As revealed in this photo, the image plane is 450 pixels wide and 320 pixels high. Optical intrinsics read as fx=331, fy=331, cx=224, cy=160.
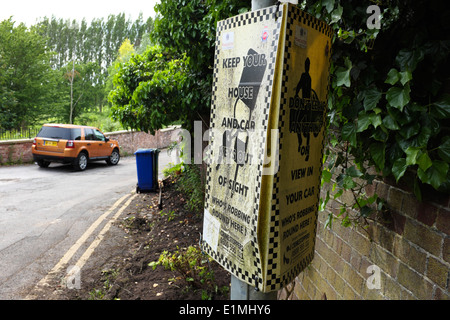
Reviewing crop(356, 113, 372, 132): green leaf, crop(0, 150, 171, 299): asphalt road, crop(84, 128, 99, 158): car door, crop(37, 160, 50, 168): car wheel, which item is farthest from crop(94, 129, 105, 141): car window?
crop(356, 113, 372, 132): green leaf

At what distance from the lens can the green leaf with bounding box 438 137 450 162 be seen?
1388mm

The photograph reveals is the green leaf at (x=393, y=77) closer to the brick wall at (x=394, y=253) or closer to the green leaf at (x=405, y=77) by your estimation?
the green leaf at (x=405, y=77)

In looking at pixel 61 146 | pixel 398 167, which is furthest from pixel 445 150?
pixel 61 146

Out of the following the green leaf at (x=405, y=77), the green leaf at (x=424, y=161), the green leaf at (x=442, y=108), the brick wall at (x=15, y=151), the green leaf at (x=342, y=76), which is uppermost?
the green leaf at (x=342, y=76)

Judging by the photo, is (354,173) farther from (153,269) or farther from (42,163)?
(42,163)

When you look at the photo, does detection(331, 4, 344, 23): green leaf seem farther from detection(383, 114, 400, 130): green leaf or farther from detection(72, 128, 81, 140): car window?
detection(72, 128, 81, 140): car window

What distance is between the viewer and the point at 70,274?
457cm

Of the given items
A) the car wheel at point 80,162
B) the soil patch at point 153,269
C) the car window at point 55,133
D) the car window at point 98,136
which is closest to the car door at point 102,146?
the car window at point 98,136

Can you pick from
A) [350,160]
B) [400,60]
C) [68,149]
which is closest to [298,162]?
[400,60]

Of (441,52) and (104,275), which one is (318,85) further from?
(104,275)

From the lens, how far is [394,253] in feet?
6.05

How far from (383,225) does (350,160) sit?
1.75 feet

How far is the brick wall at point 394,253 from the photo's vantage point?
4.97 feet

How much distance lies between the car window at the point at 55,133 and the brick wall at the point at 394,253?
12964mm
